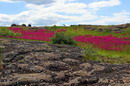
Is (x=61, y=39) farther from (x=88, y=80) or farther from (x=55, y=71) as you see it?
(x=88, y=80)

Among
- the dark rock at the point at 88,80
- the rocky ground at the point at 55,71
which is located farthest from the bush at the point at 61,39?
the dark rock at the point at 88,80

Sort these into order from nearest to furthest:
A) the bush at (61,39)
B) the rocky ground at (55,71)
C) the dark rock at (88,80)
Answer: the rocky ground at (55,71)
the dark rock at (88,80)
the bush at (61,39)

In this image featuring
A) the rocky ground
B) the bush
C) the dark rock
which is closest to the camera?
the rocky ground

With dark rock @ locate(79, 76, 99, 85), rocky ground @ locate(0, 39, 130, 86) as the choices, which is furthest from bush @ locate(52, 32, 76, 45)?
dark rock @ locate(79, 76, 99, 85)

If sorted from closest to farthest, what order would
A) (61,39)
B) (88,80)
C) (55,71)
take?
(88,80)
(55,71)
(61,39)

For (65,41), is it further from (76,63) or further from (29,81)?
(29,81)

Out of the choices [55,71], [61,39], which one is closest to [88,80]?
[55,71]

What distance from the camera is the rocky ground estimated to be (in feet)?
28.0

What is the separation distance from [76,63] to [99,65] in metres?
1.11

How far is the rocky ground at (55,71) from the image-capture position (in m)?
8.53

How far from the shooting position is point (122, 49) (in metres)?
20.5

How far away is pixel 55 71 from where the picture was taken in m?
10.1

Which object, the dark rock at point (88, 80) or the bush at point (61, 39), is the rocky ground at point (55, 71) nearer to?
the dark rock at point (88, 80)

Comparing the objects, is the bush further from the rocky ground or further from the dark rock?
the dark rock
